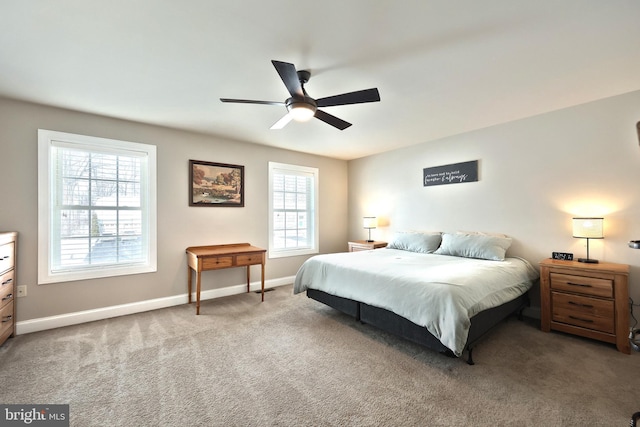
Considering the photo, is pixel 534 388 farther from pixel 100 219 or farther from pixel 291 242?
pixel 100 219

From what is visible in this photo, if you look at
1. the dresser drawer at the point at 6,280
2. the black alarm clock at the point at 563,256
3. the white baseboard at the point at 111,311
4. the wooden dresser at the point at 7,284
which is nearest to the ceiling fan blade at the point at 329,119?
the black alarm clock at the point at 563,256

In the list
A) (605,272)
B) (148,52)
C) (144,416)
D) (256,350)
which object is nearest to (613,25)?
(605,272)

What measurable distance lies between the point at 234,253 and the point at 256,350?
5.04 feet

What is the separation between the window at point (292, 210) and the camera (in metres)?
4.95

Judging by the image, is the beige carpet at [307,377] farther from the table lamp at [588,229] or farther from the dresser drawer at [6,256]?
the table lamp at [588,229]

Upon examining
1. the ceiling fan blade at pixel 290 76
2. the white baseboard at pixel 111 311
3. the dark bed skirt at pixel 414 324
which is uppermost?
the ceiling fan blade at pixel 290 76

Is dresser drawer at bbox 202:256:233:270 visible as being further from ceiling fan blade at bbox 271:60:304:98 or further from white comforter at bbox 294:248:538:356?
ceiling fan blade at bbox 271:60:304:98

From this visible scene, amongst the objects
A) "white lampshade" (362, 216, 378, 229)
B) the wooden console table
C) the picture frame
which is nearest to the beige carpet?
the wooden console table

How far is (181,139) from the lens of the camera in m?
3.97

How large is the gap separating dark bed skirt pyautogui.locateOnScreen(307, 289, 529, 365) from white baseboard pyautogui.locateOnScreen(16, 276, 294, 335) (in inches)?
69.8

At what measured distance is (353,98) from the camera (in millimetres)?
2262

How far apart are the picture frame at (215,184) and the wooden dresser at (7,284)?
1.81 m

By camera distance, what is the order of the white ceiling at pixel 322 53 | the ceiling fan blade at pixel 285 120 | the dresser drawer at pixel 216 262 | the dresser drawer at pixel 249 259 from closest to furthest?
the white ceiling at pixel 322 53 → the ceiling fan blade at pixel 285 120 → the dresser drawer at pixel 216 262 → the dresser drawer at pixel 249 259

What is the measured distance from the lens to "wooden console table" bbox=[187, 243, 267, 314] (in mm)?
3578
